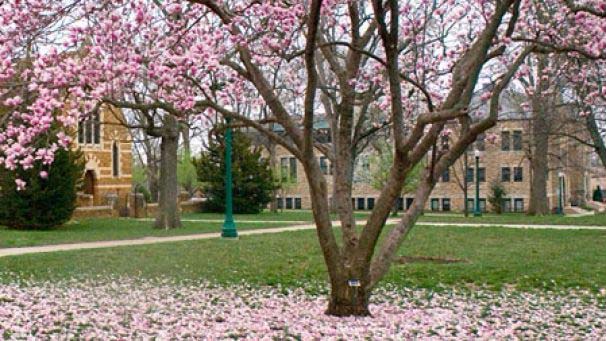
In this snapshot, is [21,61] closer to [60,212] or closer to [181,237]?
[181,237]

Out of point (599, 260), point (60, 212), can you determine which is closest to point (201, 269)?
point (599, 260)

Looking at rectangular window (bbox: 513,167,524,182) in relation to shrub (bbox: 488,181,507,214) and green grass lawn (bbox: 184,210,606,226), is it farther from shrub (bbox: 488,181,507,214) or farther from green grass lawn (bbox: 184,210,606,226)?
green grass lawn (bbox: 184,210,606,226)

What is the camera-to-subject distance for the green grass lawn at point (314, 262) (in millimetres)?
11641

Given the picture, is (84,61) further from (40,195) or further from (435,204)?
(435,204)

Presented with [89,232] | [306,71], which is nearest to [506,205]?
[89,232]

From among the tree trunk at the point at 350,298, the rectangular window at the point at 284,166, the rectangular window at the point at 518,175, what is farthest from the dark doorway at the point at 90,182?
the tree trunk at the point at 350,298

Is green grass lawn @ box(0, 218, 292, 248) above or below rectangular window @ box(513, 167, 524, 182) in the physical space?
below

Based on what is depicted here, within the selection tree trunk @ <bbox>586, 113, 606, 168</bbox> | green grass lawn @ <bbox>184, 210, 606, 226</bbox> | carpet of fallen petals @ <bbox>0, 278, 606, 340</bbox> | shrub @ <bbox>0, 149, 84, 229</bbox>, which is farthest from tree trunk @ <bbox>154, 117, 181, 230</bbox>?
carpet of fallen petals @ <bbox>0, 278, 606, 340</bbox>

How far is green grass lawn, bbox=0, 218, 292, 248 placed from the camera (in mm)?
20594

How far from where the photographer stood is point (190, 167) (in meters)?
53.7

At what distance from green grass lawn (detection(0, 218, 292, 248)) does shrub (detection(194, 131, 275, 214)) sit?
35.5 feet

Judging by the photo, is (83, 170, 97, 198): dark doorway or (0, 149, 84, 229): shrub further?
(83, 170, 97, 198): dark doorway

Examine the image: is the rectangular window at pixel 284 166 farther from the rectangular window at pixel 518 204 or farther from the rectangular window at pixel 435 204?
the rectangular window at pixel 518 204

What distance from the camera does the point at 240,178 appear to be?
40.5 metres
